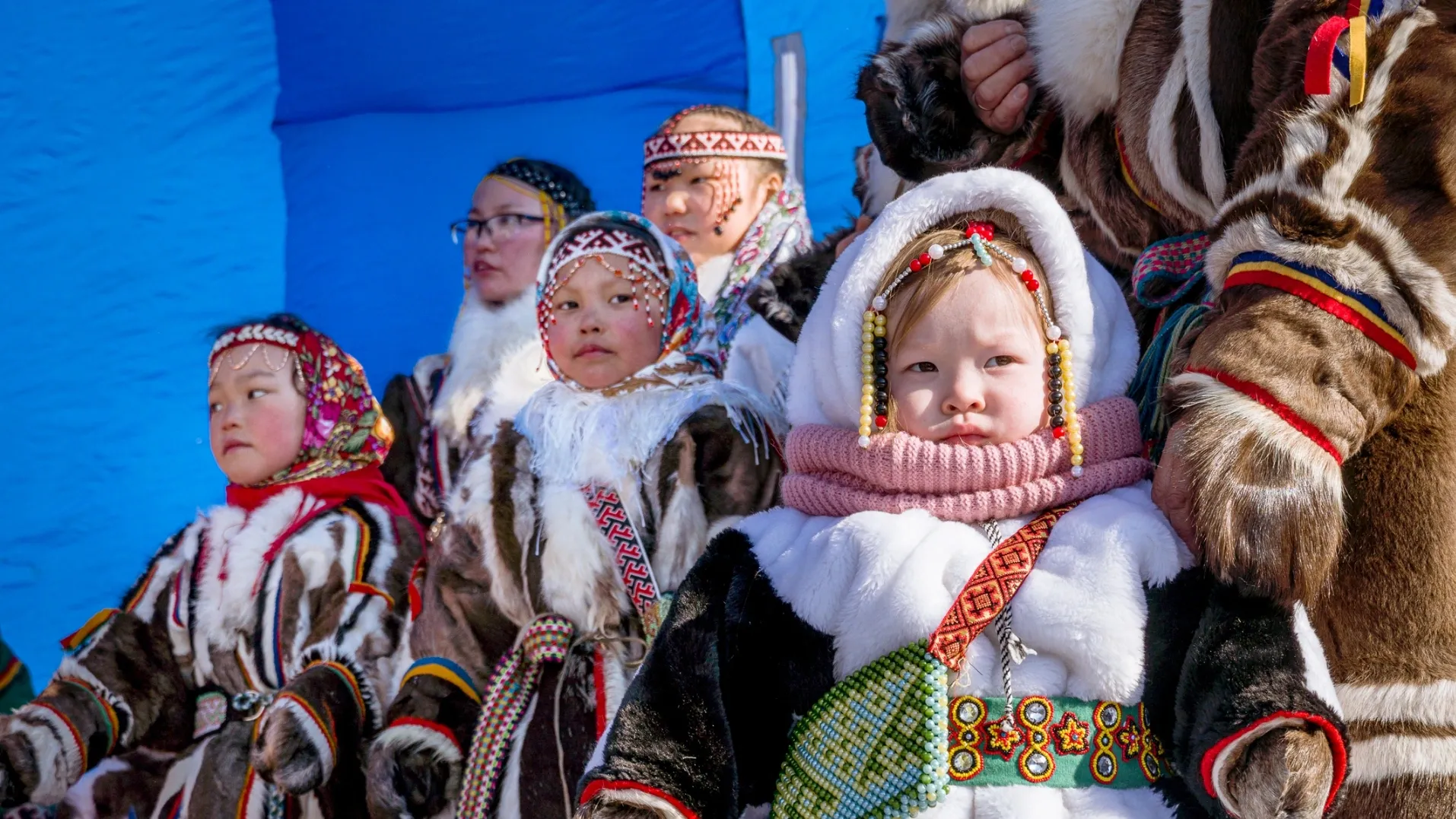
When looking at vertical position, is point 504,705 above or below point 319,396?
below

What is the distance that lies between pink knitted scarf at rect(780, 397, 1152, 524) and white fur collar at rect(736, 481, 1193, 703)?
0.03m

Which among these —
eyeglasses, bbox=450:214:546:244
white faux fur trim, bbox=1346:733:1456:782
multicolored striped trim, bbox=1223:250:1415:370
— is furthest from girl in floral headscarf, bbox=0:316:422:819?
multicolored striped trim, bbox=1223:250:1415:370

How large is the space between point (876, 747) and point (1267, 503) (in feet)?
1.87

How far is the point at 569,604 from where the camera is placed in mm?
2771

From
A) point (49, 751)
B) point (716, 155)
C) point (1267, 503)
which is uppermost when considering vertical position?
point (716, 155)

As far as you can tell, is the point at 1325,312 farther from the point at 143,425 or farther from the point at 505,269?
the point at 143,425

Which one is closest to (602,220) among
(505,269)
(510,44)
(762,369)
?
(762,369)

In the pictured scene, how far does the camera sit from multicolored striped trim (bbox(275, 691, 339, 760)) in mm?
2980

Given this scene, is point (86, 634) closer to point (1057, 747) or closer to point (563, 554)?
point (563, 554)

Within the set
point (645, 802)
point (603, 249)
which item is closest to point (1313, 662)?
point (645, 802)

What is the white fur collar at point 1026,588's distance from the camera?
68.7 inches

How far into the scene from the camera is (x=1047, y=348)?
1983 mm

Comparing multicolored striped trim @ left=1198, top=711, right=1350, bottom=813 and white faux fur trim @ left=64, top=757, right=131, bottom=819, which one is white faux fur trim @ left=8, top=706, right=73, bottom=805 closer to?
white faux fur trim @ left=64, top=757, right=131, bottom=819

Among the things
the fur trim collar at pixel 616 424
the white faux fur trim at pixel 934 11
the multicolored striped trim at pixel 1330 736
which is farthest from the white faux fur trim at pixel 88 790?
the multicolored striped trim at pixel 1330 736
